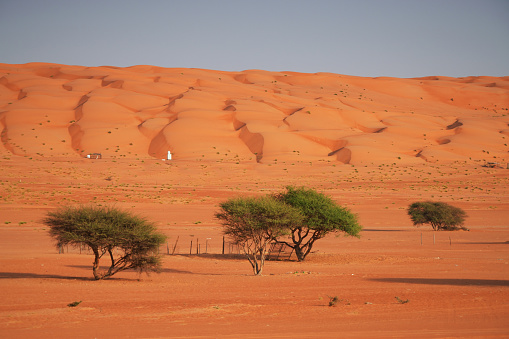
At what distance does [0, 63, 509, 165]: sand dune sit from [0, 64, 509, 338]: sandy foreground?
0.42 meters

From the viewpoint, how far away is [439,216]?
1451 inches

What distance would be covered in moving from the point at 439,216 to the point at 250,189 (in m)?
18.8

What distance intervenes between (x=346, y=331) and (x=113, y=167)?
52001 millimetres

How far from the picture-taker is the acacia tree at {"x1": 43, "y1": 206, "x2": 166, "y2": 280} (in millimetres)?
17250

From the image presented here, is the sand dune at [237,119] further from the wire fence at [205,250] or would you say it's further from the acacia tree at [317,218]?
the acacia tree at [317,218]

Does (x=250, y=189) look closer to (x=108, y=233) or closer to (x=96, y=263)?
(x=96, y=263)

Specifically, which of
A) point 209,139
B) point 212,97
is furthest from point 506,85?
point 209,139

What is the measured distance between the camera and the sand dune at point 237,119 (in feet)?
239

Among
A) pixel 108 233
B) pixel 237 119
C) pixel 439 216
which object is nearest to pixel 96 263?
pixel 108 233

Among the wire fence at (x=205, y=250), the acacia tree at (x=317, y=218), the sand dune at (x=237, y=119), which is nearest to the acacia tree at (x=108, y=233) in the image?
the wire fence at (x=205, y=250)

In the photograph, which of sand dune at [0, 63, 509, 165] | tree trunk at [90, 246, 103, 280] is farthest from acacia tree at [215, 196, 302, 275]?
sand dune at [0, 63, 509, 165]

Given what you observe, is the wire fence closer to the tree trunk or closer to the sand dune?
the tree trunk

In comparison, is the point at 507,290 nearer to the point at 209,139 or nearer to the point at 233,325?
the point at 233,325

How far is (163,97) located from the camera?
102438mm
